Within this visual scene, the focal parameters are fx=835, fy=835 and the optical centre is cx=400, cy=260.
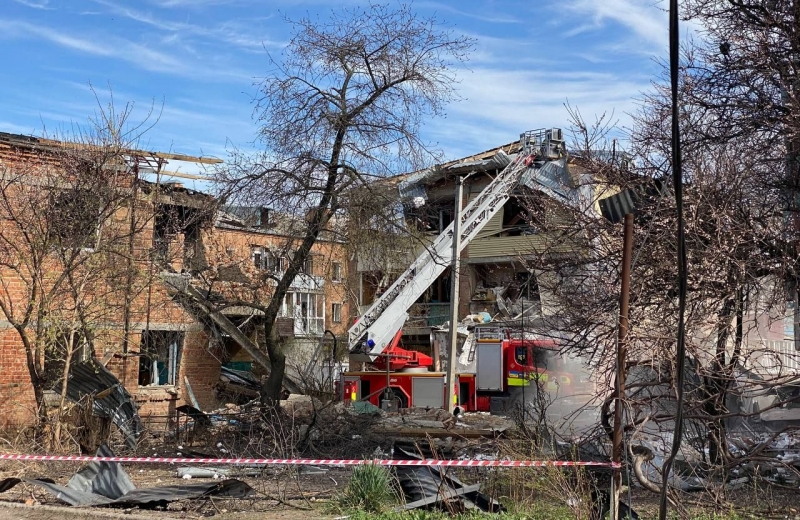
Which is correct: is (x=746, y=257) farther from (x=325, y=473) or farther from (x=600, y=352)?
(x=325, y=473)

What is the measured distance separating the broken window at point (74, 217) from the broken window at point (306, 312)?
15.5m

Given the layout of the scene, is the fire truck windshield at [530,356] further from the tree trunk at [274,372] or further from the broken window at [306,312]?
the broken window at [306,312]

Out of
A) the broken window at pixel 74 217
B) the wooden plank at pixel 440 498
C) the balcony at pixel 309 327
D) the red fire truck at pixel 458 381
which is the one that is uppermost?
the broken window at pixel 74 217

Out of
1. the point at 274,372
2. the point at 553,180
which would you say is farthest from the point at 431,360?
the point at 274,372

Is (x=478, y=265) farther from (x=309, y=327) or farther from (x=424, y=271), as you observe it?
(x=424, y=271)

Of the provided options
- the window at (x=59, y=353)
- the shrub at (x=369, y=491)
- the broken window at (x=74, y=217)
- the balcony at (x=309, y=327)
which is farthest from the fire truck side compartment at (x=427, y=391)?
the shrub at (x=369, y=491)

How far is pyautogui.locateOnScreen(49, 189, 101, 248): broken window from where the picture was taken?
13.9 metres

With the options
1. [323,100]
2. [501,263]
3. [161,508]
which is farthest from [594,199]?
[501,263]

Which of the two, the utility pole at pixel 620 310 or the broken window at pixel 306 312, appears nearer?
the utility pole at pixel 620 310

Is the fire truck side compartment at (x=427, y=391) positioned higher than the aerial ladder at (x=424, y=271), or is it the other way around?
the aerial ladder at (x=424, y=271)

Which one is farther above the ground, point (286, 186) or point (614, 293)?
point (286, 186)

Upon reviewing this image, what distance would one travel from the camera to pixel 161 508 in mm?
9164

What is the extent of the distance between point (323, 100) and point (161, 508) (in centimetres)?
710

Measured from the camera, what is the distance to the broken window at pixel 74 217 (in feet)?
45.8
